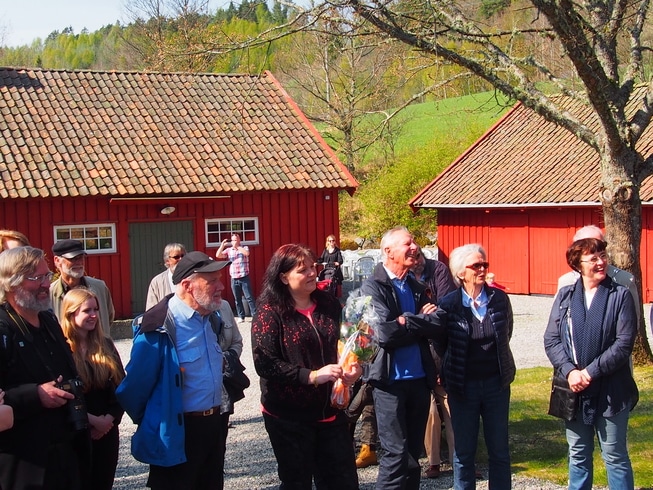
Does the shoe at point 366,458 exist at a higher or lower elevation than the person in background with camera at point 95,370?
lower

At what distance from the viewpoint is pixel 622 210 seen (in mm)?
8898

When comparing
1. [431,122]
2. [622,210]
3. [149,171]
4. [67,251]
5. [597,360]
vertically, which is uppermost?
[431,122]

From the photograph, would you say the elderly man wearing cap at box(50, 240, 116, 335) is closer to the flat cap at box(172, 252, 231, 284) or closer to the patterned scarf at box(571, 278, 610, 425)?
the flat cap at box(172, 252, 231, 284)

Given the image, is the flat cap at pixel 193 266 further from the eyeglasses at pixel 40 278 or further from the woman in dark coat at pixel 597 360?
the woman in dark coat at pixel 597 360

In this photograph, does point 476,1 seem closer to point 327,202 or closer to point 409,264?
point 409,264

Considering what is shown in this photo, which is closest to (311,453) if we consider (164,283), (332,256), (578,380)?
(578,380)

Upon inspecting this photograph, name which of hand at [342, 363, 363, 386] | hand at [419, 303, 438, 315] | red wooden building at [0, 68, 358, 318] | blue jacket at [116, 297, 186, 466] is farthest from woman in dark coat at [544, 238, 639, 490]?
red wooden building at [0, 68, 358, 318]

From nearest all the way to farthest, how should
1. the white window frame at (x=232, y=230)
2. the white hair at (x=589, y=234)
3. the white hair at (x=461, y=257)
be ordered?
the white hair at (x=461, y=257) → the white hair at (x=589, y=234) → the white window frame at (x=232, y=230)

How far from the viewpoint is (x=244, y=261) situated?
1548 cm

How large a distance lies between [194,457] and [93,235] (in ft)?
42.8

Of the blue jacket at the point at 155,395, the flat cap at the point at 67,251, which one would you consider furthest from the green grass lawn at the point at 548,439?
the flat cap at the point at 67,251

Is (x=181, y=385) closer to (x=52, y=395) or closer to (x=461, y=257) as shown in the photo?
(x=52, y=395)

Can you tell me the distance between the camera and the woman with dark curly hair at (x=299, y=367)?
4359 millimetres

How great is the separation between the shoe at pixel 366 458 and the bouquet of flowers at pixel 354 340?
1.86 metres
